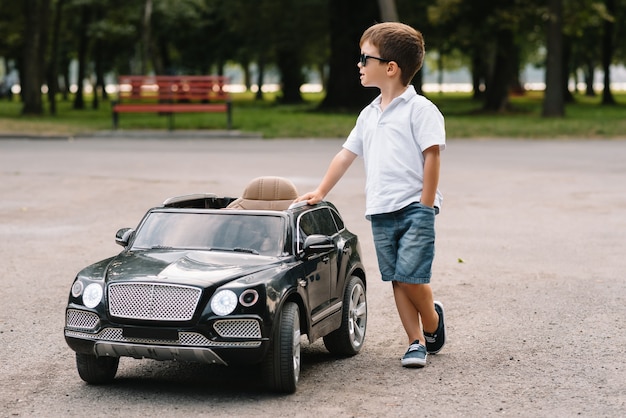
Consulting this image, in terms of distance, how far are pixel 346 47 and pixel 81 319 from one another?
35.7 metres

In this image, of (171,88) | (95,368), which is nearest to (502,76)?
(171,88)

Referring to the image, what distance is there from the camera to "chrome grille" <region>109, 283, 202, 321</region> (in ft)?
19.0

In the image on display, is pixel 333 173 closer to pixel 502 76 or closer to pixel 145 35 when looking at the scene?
pixel 145 35

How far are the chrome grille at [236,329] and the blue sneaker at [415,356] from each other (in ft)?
4.16

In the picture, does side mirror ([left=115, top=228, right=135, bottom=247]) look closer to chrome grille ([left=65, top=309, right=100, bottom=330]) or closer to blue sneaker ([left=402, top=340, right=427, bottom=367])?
chrome grille ([left=65, top=309, right=100, bottom=330])

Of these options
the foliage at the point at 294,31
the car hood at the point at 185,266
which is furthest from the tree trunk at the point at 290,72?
the car hood at the point at 185,266

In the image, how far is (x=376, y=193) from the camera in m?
6.64

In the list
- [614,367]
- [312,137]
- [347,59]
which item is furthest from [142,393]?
[347,59]

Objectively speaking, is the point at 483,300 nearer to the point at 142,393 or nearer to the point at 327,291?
the point at 327,291

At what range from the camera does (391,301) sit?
903cm

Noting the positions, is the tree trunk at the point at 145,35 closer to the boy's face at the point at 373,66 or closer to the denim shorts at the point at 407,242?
the boy's face at the point at 373,66

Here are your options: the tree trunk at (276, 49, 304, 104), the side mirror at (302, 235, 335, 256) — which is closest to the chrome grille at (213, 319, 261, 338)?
the side mirror at (302, 235, 335, 256)

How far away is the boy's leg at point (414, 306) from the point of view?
22.1ft

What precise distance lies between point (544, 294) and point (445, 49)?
5387 centimetres
